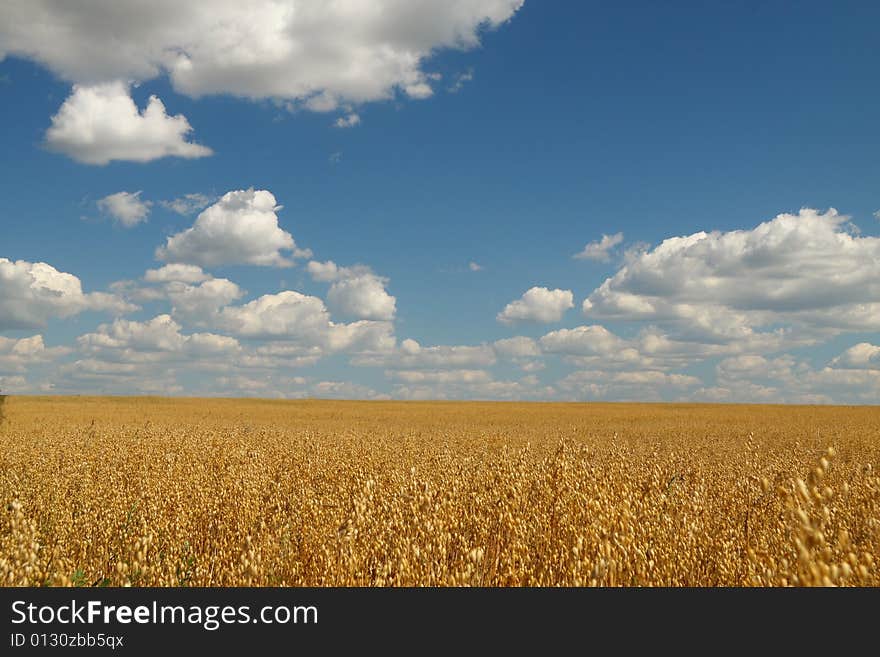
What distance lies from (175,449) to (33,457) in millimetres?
2456

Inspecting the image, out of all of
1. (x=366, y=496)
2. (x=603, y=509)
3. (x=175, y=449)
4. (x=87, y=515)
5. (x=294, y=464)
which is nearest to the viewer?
(x=603, y=509)

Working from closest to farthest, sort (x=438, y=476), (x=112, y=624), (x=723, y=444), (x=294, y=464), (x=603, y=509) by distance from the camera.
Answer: (x=112, y=624), (x=603, y=509), (x=438, y=476), (x=294, y=464), (x=723, y=444)

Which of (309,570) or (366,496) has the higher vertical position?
(366,496)

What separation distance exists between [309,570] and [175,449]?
936 centimetres

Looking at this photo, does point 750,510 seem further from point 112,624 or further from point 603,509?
point 112,624

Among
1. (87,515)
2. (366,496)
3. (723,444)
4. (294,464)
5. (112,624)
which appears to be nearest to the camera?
(112,624)

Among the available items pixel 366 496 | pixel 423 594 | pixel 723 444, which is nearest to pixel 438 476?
pixel 366 496

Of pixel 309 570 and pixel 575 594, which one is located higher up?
pixel 575 594

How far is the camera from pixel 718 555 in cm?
452

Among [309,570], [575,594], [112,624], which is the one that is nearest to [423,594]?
[575,594]

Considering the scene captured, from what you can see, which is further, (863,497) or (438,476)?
(438,476)

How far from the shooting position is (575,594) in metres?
2.90

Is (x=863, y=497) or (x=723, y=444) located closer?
(x=863, y=497)

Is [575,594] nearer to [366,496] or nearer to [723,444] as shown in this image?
[366,496]
